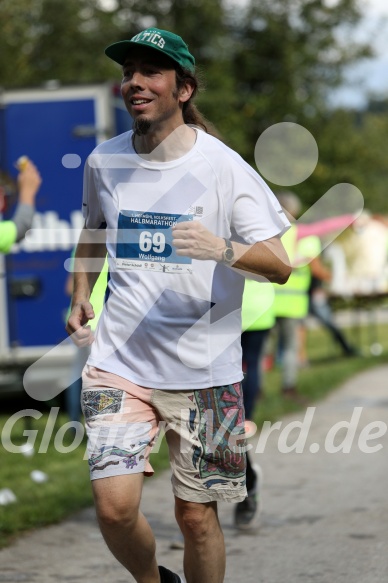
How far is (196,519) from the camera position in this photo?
4199 millimetres

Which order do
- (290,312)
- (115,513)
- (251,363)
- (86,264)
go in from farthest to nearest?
(290,312), (251,363), (86,264), (115,513)

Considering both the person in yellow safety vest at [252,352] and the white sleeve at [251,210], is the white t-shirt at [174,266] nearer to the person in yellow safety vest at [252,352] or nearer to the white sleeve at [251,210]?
the white sleeve at [251,210]

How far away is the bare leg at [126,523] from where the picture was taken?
13.4ft

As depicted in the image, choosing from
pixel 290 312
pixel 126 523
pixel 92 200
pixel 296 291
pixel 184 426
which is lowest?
pixel 290 312

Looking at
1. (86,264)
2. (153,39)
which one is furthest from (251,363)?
(153,39)

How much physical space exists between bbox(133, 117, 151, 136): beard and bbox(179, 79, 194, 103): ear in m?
0.19

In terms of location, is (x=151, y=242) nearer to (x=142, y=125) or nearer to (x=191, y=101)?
(x=142, y=125)

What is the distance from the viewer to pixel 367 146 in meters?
Answer: 41.1

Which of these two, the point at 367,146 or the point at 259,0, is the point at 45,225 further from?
the point at 367,146

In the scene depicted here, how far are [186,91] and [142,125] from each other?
9.7 inches

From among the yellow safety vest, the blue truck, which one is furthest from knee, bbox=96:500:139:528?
the yellow safety vest

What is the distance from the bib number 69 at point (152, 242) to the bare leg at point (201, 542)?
2.85 ft

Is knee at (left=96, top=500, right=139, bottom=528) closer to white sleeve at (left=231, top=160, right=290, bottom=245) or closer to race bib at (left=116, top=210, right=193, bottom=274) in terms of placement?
race bib at (left=116, top=210, right=193, bottom=274)

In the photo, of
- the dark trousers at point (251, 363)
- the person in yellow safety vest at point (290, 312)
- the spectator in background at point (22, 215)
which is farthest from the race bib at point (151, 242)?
the person in yellow safety vest at point (290, 312)
